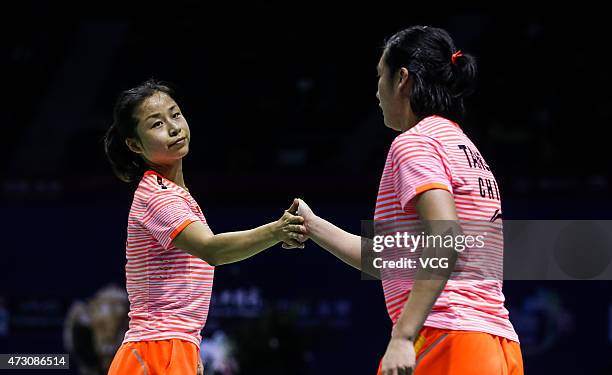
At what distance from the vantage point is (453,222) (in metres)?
2.31

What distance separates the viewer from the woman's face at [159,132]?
327 cm

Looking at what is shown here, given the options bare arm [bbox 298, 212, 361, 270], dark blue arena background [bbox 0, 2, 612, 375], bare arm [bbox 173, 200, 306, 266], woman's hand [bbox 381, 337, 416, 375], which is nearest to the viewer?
woman's hand [bbox 381, 337, 416, 375]

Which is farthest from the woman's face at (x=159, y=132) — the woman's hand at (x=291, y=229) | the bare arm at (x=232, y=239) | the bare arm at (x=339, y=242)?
the bare arm at (x=339, y=242)

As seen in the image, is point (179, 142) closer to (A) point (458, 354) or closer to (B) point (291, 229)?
(B) point (291, 229)

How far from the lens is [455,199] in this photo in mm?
2469

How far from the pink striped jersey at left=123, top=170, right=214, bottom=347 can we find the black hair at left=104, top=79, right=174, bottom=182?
25 centimetres

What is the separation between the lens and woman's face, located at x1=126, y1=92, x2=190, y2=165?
3271 mm

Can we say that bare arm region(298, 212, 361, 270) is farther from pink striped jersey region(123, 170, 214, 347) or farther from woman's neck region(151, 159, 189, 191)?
woman's neck region(151, 159, 189, 191)

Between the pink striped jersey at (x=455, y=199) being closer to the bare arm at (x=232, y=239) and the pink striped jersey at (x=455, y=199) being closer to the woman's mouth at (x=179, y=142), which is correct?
the bare arm at (x=232, y=239)

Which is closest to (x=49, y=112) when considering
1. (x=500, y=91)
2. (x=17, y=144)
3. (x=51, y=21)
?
(x=17, y=144)

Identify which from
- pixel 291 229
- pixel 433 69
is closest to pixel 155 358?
pixel 291 229

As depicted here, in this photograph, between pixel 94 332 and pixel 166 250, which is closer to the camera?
pixel 166 250

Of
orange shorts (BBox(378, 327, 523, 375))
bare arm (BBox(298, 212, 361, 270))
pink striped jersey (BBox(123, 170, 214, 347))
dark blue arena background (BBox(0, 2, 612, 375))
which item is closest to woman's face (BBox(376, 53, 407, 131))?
bare arm (BBox(298, 212, 361, 270))

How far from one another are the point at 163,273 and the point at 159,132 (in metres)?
0.52
